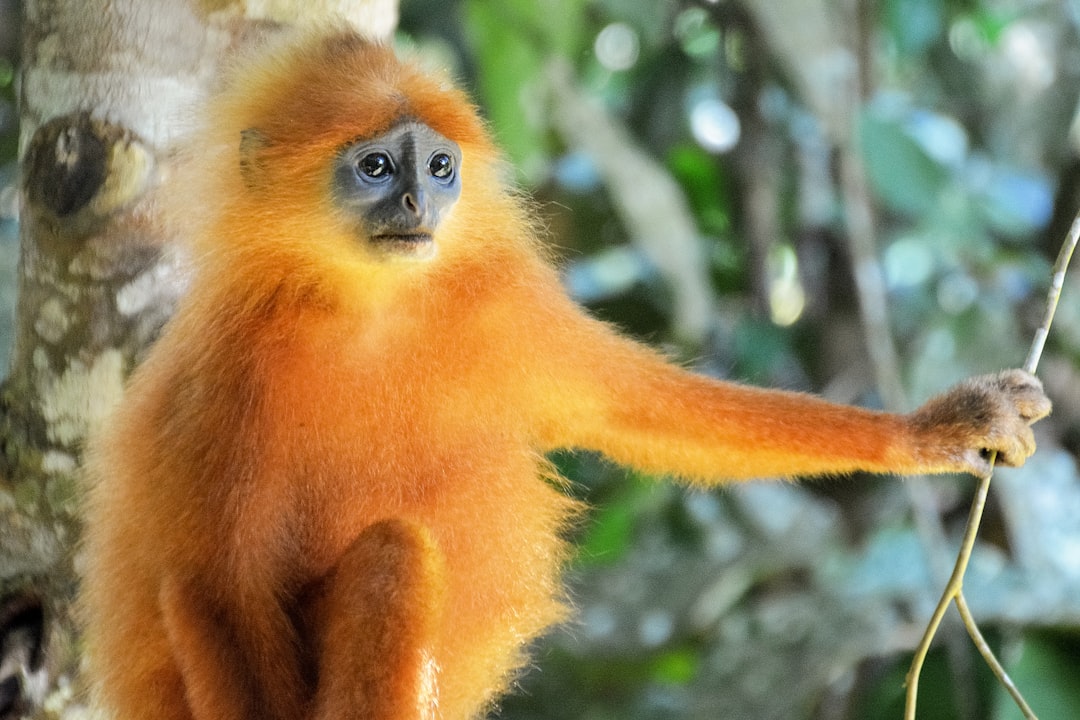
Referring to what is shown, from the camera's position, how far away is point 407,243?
1954 mm

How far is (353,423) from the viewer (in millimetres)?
1975

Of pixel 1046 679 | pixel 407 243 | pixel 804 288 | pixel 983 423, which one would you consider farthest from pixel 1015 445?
pixel 804 288

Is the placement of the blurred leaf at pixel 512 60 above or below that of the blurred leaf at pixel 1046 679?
above

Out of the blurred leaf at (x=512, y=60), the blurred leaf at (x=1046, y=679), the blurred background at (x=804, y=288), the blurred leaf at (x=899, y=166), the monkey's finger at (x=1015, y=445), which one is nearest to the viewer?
the monkey's finger at (x=1015, y=445)

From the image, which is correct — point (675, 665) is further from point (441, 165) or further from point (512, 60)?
point (441, 165)

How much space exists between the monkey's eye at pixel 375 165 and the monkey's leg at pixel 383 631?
57cm

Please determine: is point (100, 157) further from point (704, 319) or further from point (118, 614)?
point (704, 319)

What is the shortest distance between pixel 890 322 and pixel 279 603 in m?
2.68

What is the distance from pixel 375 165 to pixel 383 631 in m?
0.76

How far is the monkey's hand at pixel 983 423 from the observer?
1945 millimetres

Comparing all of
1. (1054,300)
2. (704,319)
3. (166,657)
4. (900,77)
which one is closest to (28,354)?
(166,657)

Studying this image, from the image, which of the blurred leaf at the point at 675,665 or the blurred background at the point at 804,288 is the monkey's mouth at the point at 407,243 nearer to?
the blurred background at the point at 804,288

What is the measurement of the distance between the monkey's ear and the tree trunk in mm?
130

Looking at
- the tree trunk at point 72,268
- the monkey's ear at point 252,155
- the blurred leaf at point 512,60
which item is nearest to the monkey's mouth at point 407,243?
the monkey's ear at point 252,155
